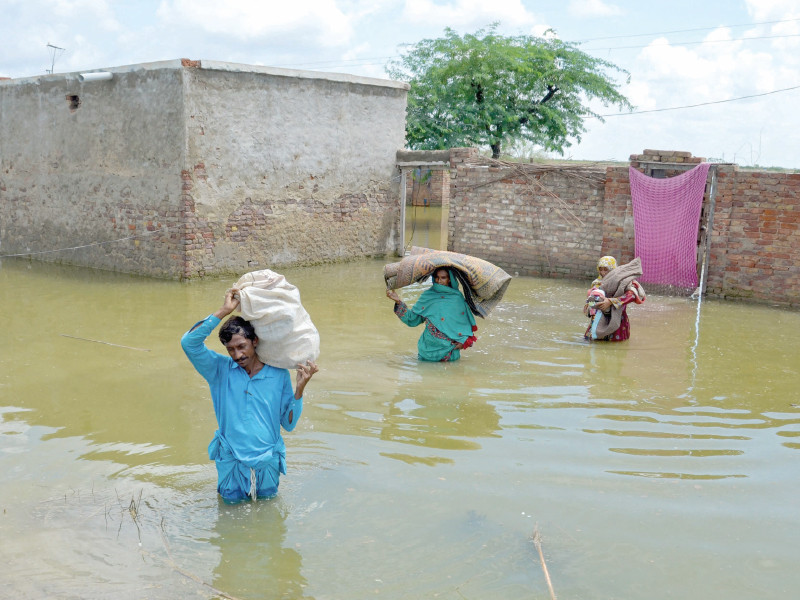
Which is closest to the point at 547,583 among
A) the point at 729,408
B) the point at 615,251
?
the point at 729,408

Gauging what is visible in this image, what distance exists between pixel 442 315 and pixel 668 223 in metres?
5.87

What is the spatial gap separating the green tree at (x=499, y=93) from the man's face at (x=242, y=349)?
19325 millimetres

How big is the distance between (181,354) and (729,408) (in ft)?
15.7

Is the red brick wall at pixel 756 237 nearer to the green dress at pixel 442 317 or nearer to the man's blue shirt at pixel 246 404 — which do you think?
the green dress at pixel 442 317

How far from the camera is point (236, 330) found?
3898 mm

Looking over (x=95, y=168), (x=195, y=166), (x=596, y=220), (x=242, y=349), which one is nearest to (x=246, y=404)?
(x=242, y=349)

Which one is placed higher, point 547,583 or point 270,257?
point 270,257

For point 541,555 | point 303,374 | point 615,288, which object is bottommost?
point 541,555

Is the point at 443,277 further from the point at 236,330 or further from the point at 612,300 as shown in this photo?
the point at 236,330

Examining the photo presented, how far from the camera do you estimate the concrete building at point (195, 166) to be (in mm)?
12078

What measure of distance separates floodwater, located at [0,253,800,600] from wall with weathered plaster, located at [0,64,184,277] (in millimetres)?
4218

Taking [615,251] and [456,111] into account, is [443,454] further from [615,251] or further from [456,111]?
[456,111]

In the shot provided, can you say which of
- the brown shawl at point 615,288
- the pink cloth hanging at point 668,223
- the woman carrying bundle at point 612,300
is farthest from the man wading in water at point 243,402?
the pink cloth hanging at point 668,223

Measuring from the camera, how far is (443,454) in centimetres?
509
